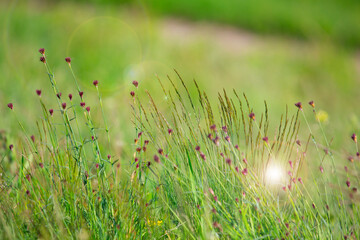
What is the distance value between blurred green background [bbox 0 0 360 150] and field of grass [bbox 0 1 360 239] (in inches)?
1.2

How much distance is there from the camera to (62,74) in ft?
15.5

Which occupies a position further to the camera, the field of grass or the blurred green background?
the blurred green background

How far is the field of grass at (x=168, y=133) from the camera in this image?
4.84ft

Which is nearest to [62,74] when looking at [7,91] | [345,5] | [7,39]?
[7,91]

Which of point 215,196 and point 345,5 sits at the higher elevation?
point 345,5

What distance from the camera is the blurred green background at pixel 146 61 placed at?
4398 mm

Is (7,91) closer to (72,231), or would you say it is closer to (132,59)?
(132,59)

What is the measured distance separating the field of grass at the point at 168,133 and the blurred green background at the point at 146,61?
30mm

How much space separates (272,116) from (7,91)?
3.09m

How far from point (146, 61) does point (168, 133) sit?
4812mm

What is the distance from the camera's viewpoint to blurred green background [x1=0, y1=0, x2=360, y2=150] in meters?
4.40

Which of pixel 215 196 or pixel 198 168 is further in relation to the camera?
pixel 198 168

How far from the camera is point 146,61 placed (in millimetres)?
6418

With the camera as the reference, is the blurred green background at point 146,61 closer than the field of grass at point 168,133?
No
